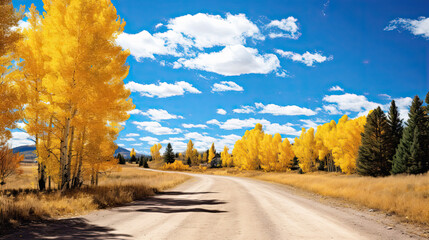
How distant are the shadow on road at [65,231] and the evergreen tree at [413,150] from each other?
128ft

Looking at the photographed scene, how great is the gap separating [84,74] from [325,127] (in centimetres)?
6217

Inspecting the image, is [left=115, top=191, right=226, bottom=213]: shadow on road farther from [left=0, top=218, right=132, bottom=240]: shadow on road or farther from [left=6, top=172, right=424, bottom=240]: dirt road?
[left=0, top=218, right=132, bottom=240]: shadow on road

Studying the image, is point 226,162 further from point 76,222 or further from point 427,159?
point 76,222

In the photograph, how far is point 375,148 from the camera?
125ft

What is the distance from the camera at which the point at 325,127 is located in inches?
2542

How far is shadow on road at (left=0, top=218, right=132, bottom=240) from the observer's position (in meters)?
6.01

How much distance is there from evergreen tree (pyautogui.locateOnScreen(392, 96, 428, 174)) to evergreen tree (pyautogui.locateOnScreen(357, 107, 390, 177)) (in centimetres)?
247

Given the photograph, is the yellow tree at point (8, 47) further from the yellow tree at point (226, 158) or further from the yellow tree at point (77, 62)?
the yellow tree at point (226, 158)

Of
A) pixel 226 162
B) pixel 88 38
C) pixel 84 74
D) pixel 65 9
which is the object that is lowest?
pixel 226 162

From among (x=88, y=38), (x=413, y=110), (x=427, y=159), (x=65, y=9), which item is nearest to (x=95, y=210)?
(x=88, y=38)

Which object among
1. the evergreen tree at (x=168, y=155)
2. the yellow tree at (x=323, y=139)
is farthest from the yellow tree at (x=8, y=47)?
the evergreen tree at (x=168, y=155)

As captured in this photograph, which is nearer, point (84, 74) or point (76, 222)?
point (76, 222)

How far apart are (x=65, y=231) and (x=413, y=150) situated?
40410mm

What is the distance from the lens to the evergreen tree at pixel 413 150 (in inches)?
1342
